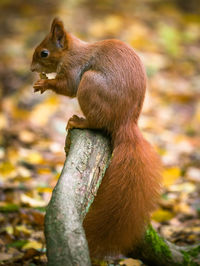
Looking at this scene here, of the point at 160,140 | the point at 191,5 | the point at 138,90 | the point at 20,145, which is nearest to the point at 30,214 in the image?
the point at 138,90

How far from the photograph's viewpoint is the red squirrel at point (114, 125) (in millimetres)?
2016

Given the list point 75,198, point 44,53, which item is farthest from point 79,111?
point 75,198

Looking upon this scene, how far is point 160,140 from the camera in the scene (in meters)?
4.89

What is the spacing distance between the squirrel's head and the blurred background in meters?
1.03

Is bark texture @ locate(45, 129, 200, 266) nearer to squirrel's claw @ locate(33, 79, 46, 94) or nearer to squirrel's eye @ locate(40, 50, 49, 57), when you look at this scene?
squirrel's claw @ locate(33, 79, 46, 94)

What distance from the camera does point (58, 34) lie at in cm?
287

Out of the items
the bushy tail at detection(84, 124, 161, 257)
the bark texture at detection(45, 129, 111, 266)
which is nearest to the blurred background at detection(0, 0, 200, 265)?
the bushy tail at detection(84, 124, 161, 257)

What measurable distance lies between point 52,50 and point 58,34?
0.40 feet

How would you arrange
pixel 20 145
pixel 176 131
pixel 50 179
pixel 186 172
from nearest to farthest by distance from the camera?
1. pixel 50 179
2. pixel 186 172
3. pixel 20 145
4. pixel 176 131

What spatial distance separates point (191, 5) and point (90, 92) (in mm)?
8183

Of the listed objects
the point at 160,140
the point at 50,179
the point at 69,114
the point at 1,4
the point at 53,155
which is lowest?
the point at 50,179

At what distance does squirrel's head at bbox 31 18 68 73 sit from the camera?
286 centimetres

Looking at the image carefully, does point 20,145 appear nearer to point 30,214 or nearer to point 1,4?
point 30,214

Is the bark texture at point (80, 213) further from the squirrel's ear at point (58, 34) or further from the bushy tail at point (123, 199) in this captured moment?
the squirrel's ear at point (58, 34)
